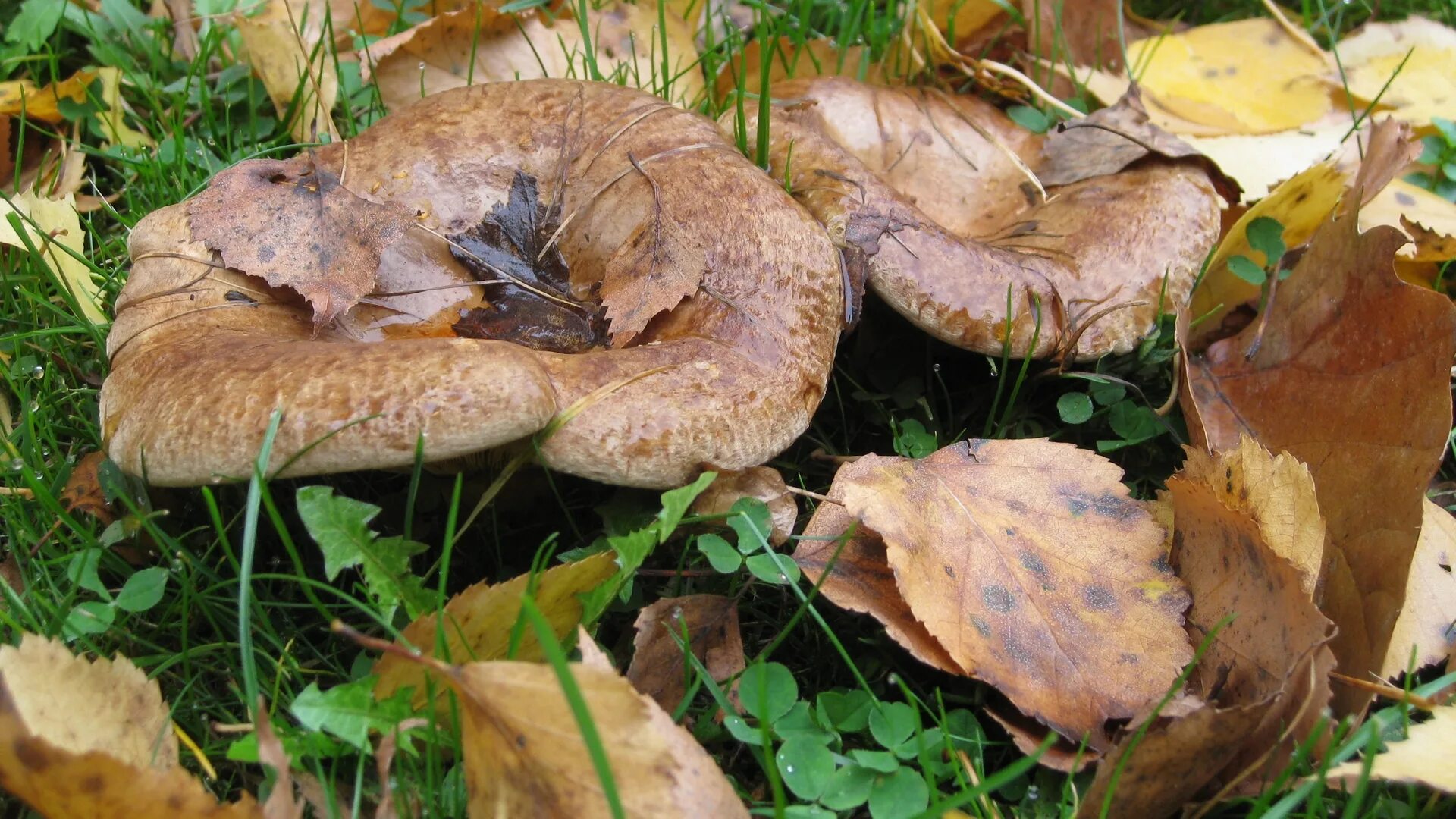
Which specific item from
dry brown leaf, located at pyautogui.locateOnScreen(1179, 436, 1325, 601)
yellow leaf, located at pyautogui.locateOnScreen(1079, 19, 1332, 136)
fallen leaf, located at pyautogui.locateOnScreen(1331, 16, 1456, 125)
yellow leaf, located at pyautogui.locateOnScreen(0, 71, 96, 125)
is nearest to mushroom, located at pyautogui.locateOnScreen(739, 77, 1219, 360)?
dry brown leaf, located at pyautogui.locateOnScreen(1179, 436, 1325, 601)

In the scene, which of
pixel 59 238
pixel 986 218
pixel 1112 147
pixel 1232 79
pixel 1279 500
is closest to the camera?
pixel 1279 500

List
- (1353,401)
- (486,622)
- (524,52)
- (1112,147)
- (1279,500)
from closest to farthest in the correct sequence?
1. (486,622)
2. (1279,500)
3. (1353,401)
4. (1112,147)
5. (524,52)

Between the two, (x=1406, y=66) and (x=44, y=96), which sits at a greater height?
(x=44, y=96)

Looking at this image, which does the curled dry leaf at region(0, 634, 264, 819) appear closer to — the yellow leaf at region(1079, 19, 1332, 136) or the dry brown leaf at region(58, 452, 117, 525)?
the dry brown leaf at region(58, 452, 117, 525)

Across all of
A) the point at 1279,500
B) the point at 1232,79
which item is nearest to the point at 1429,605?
the point at 1279,500

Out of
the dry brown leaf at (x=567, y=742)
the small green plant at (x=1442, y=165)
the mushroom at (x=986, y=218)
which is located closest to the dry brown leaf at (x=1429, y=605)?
the mushroom at (x=986, y=218)

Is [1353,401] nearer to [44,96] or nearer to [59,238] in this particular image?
[59,238]

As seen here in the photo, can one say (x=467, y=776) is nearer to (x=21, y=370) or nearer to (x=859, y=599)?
(x=859, y=599)

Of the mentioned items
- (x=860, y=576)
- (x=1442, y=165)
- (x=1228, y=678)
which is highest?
(x=1442, y=165)
